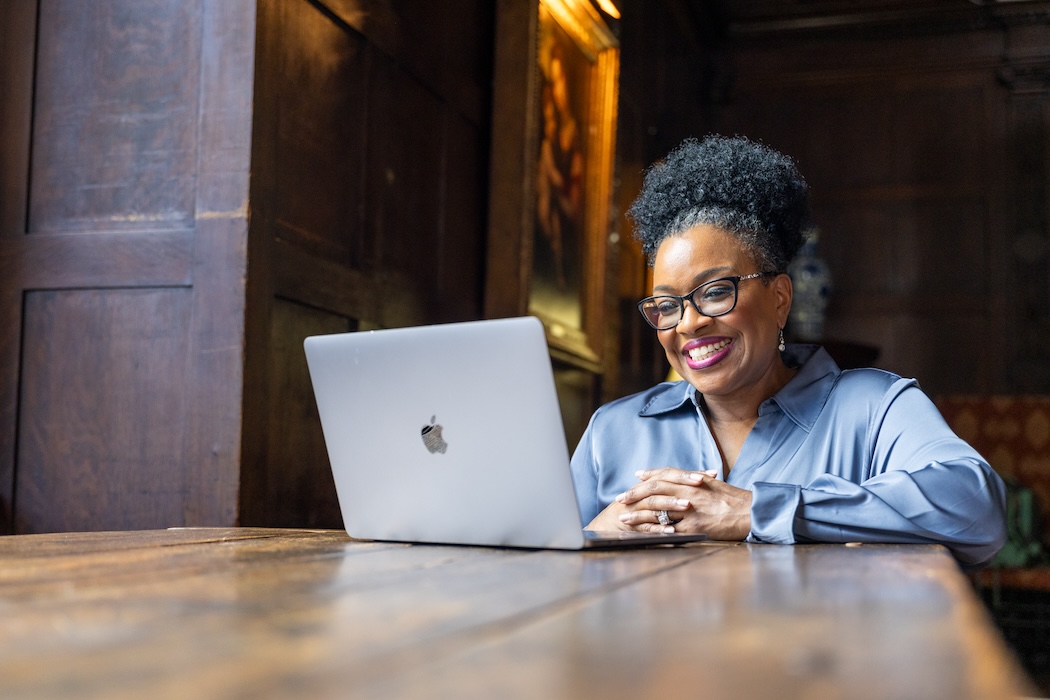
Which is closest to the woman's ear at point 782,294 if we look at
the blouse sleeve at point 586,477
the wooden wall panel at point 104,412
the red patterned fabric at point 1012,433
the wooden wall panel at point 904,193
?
the blouse sleeve at point 586,477

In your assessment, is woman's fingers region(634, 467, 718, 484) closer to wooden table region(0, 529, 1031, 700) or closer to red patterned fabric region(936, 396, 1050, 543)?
wooden table region(0, 529, 1031, 700)

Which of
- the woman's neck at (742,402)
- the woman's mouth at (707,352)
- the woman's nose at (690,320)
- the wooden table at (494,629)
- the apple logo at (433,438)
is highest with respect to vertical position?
the woman's nose at (690,320)

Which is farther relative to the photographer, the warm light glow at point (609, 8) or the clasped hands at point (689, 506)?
the warm light glow at point (609, 8)

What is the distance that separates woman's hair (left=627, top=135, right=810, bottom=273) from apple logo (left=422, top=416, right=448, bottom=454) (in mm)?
888

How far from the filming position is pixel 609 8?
16.0 feet

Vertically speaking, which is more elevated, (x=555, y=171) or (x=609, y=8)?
(x=609, y=8)

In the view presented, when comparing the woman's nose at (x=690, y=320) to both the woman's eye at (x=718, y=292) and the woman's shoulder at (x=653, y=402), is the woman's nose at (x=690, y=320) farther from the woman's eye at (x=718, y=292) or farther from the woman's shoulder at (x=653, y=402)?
the woman's shoulder at (x=653, y=402)

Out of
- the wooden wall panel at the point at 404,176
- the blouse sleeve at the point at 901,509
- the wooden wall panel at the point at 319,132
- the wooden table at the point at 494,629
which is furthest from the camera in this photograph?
the wooden wall panel at the point at 404,176

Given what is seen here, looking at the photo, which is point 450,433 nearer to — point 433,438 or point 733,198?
point 433,438

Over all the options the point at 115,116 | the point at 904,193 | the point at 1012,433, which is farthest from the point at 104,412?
the point at 904,193

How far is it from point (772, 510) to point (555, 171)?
10.1ft

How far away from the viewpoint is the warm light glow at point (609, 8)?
4.75 m

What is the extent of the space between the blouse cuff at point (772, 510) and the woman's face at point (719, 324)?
45 cm

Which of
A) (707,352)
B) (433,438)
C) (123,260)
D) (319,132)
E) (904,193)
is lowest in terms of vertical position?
(433,438)
